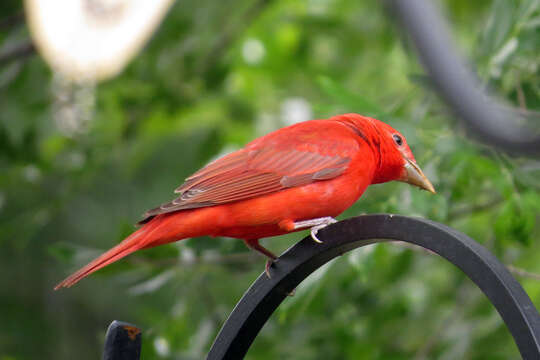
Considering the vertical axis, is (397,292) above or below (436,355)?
above

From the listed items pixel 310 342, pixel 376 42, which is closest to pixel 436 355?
pixel 310 342

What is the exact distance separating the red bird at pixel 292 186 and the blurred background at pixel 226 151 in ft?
1.04

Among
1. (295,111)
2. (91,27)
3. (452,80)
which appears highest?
(91,27)

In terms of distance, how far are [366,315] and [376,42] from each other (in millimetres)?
1792

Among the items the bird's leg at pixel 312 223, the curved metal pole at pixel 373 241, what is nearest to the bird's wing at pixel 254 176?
the bird's leg at pixel 312 223

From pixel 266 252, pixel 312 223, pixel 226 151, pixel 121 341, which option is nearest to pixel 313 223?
pixel 312 223

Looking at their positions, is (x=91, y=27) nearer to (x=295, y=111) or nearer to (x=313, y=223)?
(x=313, y=223)

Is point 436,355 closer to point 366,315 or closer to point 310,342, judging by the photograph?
point 366,315

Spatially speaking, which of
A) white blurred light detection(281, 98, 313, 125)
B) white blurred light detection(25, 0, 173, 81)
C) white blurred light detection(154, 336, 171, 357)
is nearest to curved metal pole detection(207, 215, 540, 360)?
white blurred light detection(25, 0, 173, 81)

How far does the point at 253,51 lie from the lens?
5.29 meters

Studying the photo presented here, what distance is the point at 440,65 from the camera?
0.71 metres

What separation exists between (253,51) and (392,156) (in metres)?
3.51

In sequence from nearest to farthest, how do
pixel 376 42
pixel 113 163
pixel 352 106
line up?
pixel 352 106
pixel 113 163
pixel 376 42

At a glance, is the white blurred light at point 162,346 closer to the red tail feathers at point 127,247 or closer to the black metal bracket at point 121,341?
the red tail feathers at point 127,247
